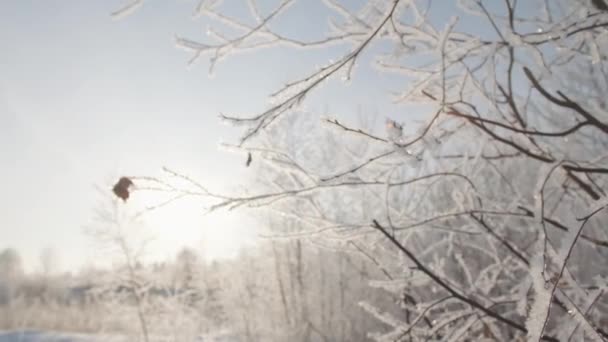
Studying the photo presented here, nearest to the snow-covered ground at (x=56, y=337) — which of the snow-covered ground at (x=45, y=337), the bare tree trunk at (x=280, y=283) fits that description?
the snow-covered ground at (x=45, y=337)

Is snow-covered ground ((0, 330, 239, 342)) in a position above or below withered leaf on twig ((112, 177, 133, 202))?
below

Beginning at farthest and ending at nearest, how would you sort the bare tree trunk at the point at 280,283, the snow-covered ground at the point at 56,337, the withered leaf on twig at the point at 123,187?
the snow-covered ground at the point at 56,337, the bare tree trunk at the point at 280,283, the withered leaf on twig at the point at 123,187

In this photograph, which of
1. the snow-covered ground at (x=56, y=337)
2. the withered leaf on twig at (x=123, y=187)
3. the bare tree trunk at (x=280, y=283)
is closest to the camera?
the withered leaf on twig at (x=123, y=187)

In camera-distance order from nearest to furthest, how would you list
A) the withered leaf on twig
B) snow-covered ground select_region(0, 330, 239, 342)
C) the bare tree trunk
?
the withered leaf on twig < the bare tree trunk < snow-covered ground select_region(0, 330, 239, 342)

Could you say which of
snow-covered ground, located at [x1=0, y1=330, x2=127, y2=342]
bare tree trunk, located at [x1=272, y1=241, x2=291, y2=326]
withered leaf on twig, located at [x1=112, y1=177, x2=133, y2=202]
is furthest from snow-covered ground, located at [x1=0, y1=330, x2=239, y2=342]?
withered leaf on twig, located at [x1=112, y1=177, x2=133, y2=202]

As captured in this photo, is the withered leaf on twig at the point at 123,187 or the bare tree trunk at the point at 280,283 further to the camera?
the bare tree trunk at the point at 280,283

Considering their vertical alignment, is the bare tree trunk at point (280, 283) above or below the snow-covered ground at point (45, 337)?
above

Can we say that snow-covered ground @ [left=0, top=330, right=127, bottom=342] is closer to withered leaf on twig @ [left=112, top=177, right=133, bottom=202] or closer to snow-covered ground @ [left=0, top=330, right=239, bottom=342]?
snow-covered ground @ [left=0, top=330, right=239, bottom=342]

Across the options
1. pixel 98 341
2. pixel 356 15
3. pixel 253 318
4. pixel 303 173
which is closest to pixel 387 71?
pixel 356 15

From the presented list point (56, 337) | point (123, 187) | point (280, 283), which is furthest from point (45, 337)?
point (123, 187)

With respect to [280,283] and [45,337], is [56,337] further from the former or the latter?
[280,283]

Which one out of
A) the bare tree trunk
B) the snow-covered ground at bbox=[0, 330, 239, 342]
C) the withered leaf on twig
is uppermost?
the withered leaf on twig

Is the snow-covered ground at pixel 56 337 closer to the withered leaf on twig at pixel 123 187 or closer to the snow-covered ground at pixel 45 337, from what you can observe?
the snow-covered ground at pixel 45 337

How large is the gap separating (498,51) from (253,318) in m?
7.27
